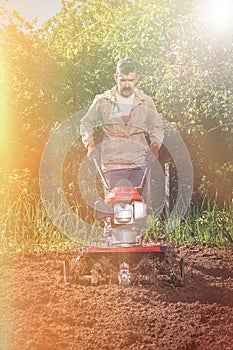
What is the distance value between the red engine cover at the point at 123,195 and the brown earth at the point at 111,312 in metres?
0.73

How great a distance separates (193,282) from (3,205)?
3.58 m

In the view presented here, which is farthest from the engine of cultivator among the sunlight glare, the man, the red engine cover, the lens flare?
the lens flare

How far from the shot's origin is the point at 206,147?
35.8 ft

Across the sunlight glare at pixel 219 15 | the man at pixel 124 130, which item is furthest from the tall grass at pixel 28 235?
the sunlight glare at pixel 219 15

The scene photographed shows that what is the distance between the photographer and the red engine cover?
18.2 ft

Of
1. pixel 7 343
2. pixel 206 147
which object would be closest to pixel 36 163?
pixel 206 147

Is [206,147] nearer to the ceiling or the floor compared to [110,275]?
nearer to the ceiling

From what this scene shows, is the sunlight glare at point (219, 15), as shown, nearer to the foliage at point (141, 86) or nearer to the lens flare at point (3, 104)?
the foliage at point (141, 86)

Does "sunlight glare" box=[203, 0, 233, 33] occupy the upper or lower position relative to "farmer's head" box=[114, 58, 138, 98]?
upper

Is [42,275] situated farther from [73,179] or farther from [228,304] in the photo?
[73,179]

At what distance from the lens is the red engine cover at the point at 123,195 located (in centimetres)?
555

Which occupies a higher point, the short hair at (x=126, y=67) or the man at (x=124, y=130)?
the short hair at (x=126, y=67)

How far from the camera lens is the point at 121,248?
5.36 metres

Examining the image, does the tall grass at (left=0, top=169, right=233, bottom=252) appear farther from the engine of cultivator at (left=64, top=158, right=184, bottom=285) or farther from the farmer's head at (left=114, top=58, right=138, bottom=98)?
the farmer's head at (left=114, top=58, right=138, bottom=98)
